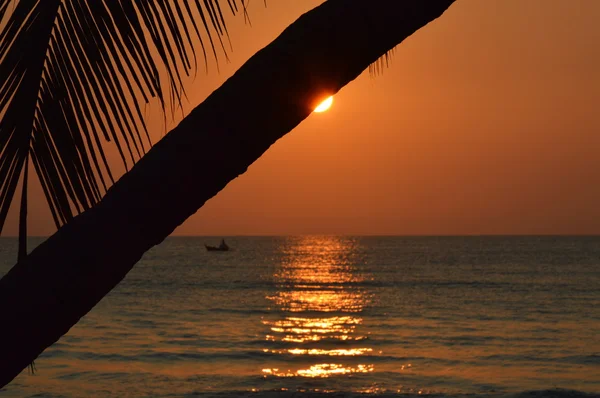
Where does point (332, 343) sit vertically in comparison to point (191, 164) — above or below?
above

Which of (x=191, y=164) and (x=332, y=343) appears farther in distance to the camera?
(x=332, y=343)

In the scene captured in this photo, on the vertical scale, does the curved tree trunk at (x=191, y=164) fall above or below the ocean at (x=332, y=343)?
below

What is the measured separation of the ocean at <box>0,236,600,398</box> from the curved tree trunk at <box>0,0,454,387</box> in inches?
741

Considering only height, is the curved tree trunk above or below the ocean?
below

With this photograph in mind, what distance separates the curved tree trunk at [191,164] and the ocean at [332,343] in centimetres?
1882

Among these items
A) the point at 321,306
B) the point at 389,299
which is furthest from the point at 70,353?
the point at 389,299

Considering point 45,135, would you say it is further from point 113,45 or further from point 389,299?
point 389,299

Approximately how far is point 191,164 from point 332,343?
2885 cm

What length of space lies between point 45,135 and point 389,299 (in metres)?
50.5

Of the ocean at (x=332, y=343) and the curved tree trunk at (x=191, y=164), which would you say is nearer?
the curved tree trunk at (x=191, y=164)

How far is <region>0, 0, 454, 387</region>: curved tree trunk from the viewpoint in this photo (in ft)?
5.12

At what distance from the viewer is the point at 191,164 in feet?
5.49

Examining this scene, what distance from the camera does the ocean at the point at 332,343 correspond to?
2117 centimetres

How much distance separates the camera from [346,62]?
5.90 ft
